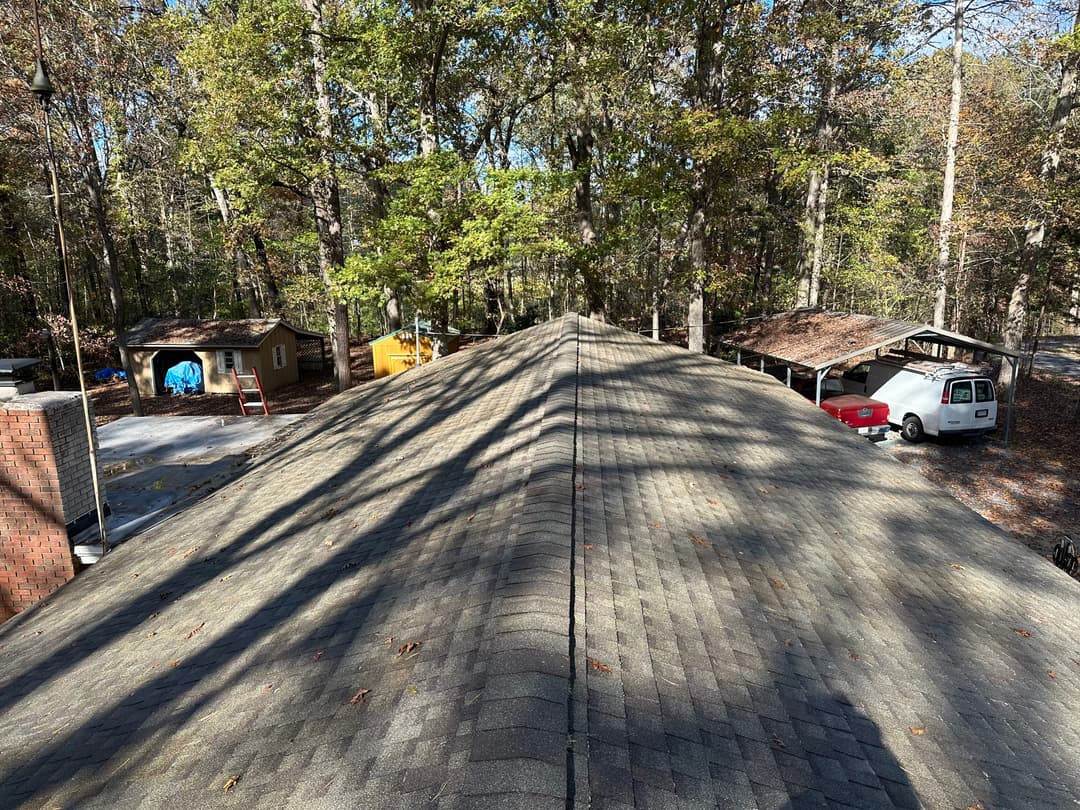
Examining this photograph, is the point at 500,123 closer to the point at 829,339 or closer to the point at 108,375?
the point at 829,339

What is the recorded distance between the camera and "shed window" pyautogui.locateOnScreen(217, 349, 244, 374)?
25.5m

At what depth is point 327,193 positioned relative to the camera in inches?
781

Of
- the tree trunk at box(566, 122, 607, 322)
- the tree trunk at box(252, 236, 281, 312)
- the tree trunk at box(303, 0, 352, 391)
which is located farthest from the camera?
the tree trunk at box(252, 236, 281, 312)

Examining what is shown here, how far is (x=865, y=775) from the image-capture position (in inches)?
114

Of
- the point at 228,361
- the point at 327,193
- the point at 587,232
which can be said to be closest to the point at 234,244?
the point at 228,361

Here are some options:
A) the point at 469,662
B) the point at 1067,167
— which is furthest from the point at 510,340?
the point at 1067,167

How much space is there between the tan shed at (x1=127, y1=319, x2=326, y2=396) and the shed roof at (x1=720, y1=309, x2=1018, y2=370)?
19953mm

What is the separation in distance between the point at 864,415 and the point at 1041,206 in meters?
8.37

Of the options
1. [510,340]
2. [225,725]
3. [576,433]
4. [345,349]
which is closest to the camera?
[225,725]

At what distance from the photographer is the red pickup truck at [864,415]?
52.0ft

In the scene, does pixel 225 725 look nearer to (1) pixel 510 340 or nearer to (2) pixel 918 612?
(2) pixel 918 612

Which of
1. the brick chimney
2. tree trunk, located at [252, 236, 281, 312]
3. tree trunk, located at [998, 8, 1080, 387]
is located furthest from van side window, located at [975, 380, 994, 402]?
tree trunk, located at [252, 236, 281, 312]

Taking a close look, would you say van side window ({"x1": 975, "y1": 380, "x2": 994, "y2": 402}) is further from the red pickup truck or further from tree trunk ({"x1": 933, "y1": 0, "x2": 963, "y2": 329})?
tree trunk ({"x1": 933, "y1": 0, "x2": 963, "y2": 329})

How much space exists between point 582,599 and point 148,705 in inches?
116
